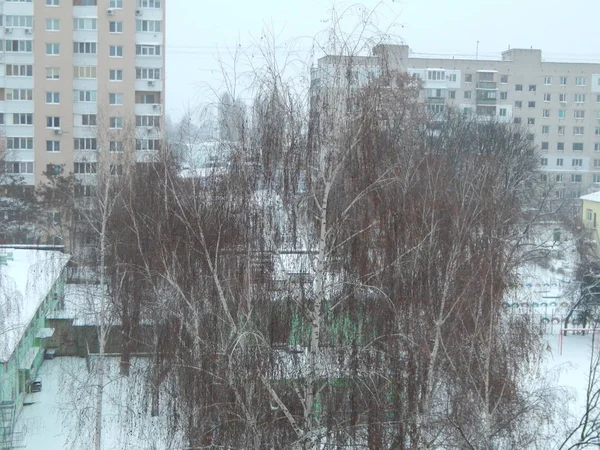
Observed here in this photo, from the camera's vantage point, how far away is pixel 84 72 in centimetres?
2859

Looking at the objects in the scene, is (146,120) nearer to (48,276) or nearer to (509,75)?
(48,276)

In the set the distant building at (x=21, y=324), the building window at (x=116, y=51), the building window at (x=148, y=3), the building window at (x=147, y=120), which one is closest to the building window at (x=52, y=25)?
the building window at (x=116, y=51)

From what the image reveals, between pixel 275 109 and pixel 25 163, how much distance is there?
24345 millimetres

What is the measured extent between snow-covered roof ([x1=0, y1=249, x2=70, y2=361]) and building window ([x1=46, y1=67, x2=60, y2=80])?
35.4 ft

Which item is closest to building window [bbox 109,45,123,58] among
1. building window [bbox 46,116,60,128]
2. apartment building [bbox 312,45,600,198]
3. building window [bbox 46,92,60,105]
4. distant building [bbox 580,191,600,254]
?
building window [bbox 46,92,60,105]

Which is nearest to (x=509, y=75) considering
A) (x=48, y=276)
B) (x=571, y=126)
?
(x=571, y=126)

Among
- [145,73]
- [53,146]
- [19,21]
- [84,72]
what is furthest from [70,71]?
[53,146]

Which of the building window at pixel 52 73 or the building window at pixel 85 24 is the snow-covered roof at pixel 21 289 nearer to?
the building window at pixel 52 73

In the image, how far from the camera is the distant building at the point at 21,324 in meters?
11.1

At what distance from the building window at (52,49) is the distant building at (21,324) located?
40.1 ft

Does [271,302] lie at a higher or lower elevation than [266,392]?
higher

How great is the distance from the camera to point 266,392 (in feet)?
22.1

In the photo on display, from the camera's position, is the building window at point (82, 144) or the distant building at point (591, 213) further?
the building window at point (82, 144)

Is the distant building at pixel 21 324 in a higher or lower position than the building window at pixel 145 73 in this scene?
lower
